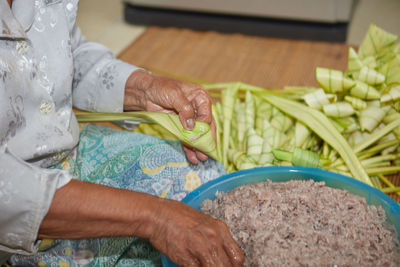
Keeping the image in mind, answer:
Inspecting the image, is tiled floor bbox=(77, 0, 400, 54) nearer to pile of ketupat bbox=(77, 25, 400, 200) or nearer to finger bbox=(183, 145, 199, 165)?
pile of ketupat bbox=(77, 25, 400, 200)

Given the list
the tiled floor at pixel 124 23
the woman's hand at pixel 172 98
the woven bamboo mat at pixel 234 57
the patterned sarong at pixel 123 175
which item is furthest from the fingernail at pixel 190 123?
the tiled floor at pixel 124 23

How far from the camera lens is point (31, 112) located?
885mm

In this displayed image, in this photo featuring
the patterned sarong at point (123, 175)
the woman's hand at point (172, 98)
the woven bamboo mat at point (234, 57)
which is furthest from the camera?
the woven bamboo mat at point (234, 57)

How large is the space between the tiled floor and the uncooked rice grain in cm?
159

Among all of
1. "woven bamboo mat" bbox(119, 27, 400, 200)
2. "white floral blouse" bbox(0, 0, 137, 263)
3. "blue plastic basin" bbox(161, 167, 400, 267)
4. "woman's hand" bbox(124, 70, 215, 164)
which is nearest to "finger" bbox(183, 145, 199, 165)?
"woman's hand" bbox(124, 70, 215, 164)

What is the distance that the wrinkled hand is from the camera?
759 mm

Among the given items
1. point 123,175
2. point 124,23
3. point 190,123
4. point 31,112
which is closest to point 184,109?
point 190,123

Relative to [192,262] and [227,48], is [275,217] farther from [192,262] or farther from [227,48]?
[227,48]

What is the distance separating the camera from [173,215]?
0.77 m

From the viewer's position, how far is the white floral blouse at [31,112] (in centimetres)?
70

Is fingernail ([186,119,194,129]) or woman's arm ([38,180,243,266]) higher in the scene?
fingernail ([186,119,194,129])

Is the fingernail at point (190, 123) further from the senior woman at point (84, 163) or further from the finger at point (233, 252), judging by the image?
the finger at point (233, 252)

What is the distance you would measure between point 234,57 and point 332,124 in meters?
0.98

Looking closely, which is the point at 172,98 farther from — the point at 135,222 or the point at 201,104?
the point at 135,222
